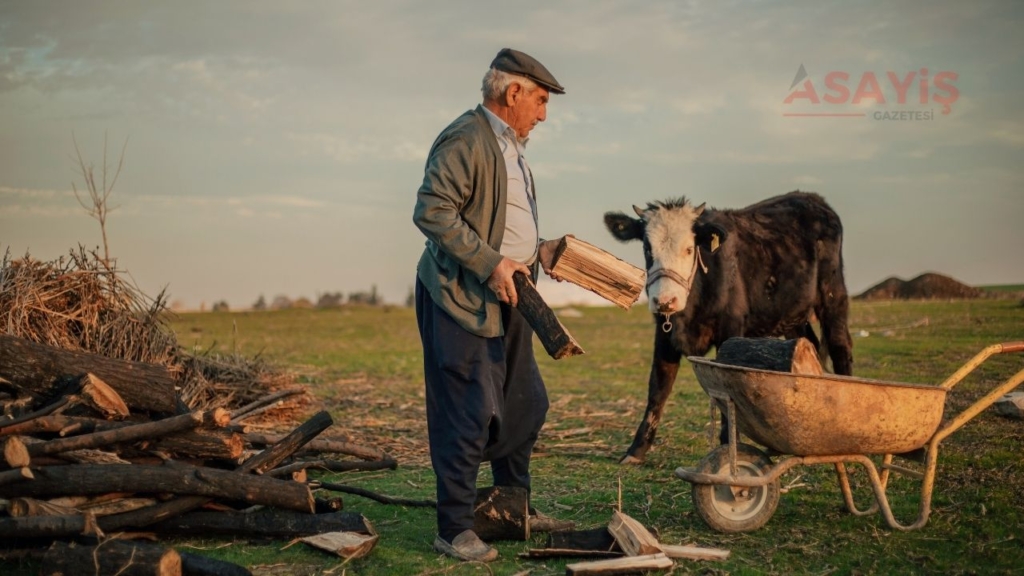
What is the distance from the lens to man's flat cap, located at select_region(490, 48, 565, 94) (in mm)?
5188

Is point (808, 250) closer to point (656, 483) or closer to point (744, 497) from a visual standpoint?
point (656, 483)

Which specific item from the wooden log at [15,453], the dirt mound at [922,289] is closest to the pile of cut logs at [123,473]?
the wooden log at [15,453]

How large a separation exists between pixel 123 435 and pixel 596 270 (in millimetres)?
2970

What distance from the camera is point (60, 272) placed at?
8.76 metres

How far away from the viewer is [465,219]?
5.20 meters

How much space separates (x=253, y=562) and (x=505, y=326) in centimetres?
194

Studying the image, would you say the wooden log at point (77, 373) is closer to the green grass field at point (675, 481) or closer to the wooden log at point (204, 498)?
the wooden log at point (204, 498)

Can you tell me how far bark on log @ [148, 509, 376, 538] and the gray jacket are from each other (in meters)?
1.44

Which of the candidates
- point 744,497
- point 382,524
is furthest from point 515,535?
point 744,497

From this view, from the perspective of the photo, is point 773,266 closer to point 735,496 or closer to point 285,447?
point 735,496

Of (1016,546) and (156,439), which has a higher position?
(156,439)

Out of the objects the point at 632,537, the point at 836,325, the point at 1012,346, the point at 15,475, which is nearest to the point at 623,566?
the point at 632,537

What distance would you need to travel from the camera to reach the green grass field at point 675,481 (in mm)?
5160

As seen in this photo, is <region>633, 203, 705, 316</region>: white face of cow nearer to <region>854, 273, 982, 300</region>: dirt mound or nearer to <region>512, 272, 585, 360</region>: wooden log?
<region>512, 272, 585, 360</region>: wooden log
